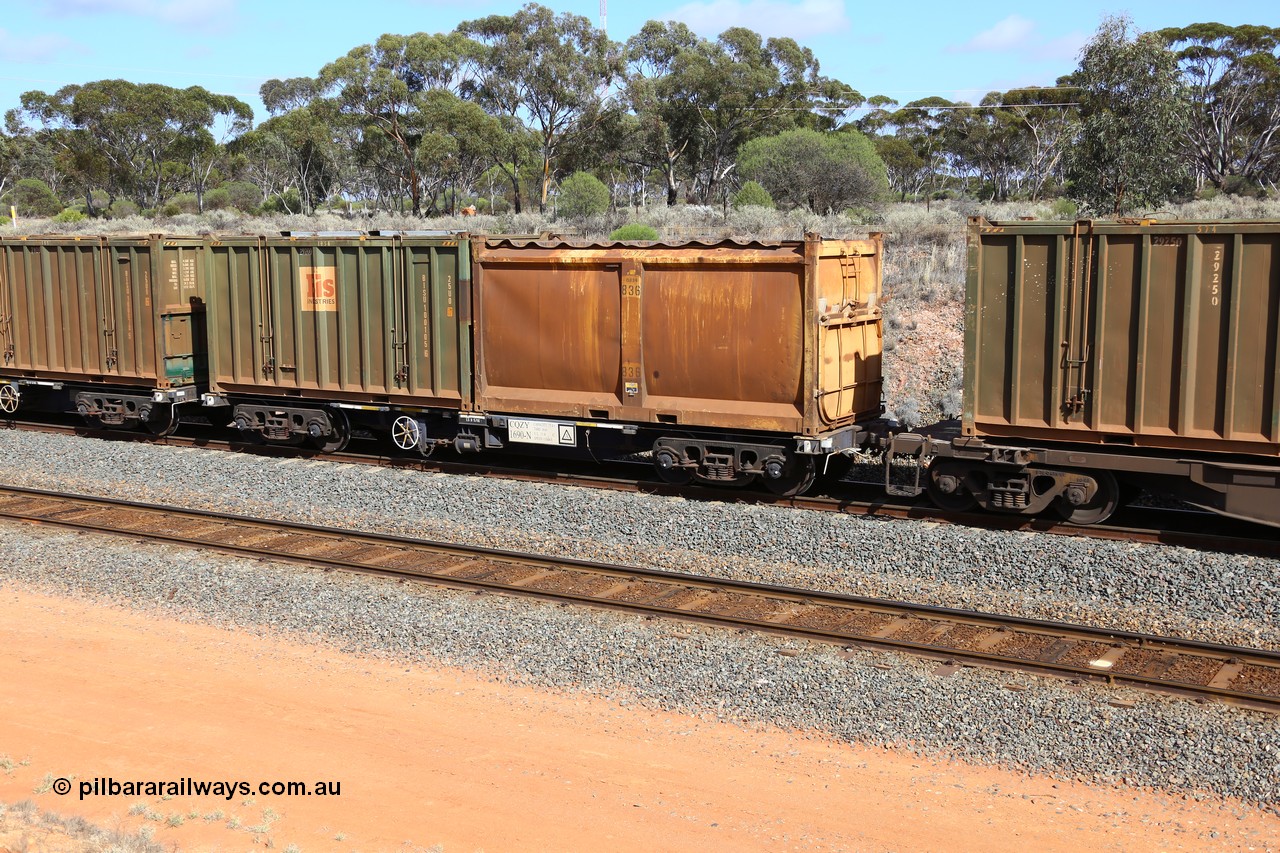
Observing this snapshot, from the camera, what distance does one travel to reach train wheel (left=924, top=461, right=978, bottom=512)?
43.1 ft

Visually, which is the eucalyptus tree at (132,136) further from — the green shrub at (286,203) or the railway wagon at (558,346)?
the railway wagon at (558,346)

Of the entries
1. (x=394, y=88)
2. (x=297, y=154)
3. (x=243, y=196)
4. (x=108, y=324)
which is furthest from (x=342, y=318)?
(x=243, y=196)

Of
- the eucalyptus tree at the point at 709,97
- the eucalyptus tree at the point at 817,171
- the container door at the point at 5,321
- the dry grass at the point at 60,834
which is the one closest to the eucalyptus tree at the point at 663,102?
the eucalyptus tree at the point at 709,97

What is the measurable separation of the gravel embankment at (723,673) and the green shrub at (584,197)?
2872cm

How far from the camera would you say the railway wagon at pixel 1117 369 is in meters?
11.4

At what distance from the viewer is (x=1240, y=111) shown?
173 ft

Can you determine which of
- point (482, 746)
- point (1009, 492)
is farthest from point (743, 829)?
point (1009, 492)

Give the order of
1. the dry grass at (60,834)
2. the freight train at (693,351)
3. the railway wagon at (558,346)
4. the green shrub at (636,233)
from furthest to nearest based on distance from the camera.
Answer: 1. the green shrub at (636,233)
2. the railway wagon at (558,346)
3. the freight train at (693,351)
4. the dry grass at (60,834)

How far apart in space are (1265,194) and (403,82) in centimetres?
3573

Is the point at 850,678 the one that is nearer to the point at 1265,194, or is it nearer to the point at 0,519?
the point at 0,519

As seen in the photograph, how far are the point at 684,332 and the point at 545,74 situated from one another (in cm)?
4274

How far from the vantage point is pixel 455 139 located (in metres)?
52.7

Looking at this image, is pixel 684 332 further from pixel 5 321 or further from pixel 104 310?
pixel 5 321

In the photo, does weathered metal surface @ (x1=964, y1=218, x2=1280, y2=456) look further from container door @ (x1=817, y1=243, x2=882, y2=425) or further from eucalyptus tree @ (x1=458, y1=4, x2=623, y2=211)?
eucalyptus tree @ (x1=458, y1=4, x2=623, y2=211)
